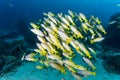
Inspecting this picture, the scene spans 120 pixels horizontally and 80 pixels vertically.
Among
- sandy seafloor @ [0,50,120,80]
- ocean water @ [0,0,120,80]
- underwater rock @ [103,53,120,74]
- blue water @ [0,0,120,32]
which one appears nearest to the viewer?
sandy seafloor @ [0,50,120,80]

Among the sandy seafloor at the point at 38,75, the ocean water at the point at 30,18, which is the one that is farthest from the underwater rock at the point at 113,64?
the sandy seafloor at the point at 38,75

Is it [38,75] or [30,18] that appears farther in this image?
[30,18]

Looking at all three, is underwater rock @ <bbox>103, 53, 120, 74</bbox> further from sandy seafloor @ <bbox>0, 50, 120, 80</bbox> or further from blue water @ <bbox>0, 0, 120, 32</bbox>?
blue water @ <bbox>0, 0, 120, 32</bbox>

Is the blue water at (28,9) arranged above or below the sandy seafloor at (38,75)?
above

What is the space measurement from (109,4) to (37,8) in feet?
107

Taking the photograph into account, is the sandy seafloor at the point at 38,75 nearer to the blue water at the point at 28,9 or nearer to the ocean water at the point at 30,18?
the ocean water at the point at 30,18

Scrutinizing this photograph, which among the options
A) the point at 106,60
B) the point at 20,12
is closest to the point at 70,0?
the point at 20,12

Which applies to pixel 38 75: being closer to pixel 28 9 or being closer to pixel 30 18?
pixel 30 18

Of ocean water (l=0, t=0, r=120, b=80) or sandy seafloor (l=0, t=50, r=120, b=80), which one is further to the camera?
ocean water (l=0, t=0, r=120, b=80)

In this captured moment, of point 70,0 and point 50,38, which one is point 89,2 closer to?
point 70,0

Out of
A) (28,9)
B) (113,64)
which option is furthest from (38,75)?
(28,9)

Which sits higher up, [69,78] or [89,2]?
[89,2]

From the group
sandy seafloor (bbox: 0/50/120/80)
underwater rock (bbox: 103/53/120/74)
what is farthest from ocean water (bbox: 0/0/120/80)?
underwater rock (bbox: 103/53/120/74)

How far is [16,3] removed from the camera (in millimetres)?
50219
